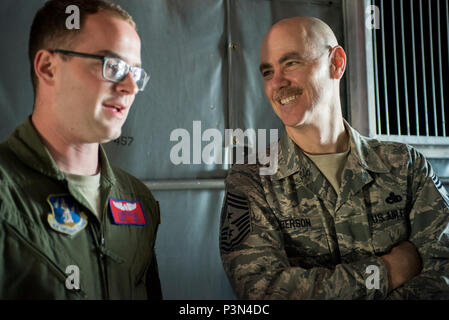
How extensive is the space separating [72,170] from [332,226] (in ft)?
2.47

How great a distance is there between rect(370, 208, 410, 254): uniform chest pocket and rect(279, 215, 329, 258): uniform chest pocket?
0.15 m

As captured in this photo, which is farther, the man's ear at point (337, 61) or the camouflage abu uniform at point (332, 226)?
the man's ear at point (337, 61)

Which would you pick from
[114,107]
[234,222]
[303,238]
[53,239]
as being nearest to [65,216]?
[53,239]

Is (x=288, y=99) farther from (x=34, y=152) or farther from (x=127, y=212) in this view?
(x=34, y=152)

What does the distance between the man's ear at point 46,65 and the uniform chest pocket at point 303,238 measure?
Answer: 2.39 ft

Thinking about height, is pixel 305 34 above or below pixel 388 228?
above

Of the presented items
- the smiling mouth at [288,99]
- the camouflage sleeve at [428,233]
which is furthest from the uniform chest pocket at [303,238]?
the smiling mouth at [288,99]

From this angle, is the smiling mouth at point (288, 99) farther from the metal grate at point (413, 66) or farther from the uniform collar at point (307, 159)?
the metal grate at point (413, 66)

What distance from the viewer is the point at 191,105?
1.50 m

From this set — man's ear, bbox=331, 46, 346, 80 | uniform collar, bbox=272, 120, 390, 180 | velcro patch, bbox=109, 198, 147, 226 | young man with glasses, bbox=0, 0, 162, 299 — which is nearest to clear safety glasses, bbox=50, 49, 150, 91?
young man with glasses, bbox=0, 0, 162, 299

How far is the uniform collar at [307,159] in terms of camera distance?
1.32m

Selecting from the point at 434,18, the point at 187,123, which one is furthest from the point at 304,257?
the point at 434,18

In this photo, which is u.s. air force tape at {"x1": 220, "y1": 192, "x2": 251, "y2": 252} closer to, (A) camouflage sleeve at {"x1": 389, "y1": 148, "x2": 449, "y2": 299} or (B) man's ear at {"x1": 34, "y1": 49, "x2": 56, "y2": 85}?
(A) camouflage sleeve at {"x1": 389, "y1": 148, "x2": 449, "y2": 299}

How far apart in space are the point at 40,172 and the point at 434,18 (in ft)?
6.01
